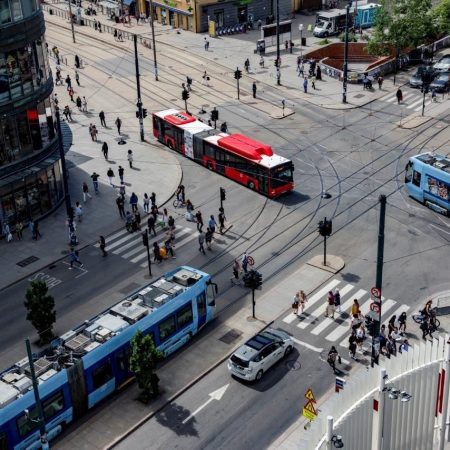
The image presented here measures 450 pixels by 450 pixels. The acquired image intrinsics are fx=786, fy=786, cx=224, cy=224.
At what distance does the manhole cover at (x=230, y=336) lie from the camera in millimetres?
40719

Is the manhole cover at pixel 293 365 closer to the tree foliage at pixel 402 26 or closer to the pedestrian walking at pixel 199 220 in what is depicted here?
the pedestrian walking at pixel 199 220

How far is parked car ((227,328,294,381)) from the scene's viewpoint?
121 ft

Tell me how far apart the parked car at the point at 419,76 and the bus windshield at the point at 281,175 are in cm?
2959

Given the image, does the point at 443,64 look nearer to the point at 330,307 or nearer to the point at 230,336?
the point at 330,307

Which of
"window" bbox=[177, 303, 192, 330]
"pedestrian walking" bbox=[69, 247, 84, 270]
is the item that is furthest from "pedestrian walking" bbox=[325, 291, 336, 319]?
"pedestrian walking" bbox=[69, 247, 84, 270]

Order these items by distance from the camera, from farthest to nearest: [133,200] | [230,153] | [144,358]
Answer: [230,153]
[133,200]
[144,358]

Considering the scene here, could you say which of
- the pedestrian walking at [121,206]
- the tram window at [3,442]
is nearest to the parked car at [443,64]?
the pedestrian walking at [121,206]

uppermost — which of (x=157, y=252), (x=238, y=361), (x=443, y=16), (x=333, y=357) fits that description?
(x=443, y=16)

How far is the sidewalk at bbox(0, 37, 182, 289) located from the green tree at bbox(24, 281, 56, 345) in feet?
25.1

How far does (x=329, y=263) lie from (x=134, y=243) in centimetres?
1288

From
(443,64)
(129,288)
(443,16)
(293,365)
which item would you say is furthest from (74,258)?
(443,16)

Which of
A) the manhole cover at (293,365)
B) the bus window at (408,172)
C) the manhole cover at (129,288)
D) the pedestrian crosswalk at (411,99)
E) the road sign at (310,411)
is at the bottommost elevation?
the pedestrian crosswalk at (411,99)

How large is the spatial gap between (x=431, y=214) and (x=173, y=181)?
64.0ft

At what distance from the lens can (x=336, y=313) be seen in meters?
42.8
